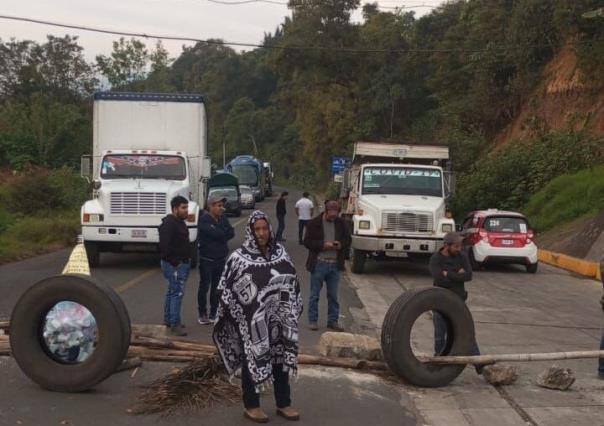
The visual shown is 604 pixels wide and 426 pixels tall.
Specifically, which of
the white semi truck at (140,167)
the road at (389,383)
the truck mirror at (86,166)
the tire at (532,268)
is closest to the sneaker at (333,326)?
the road at (389,383)

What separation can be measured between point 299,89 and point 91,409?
173 feet

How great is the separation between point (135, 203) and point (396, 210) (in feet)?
17.7

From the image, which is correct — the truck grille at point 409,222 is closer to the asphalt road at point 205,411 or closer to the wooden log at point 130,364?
the asphalt road at point 205,411

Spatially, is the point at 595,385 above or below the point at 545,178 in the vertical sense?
below

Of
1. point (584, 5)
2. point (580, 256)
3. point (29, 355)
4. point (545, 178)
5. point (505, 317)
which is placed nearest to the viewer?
point (29, 355)

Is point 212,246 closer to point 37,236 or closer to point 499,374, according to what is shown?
point 499,374

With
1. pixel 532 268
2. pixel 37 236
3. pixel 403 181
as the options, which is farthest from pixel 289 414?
pixel 37 236

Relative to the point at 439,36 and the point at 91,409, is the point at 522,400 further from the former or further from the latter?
the point at 439,36

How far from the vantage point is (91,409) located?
6000 millimetres

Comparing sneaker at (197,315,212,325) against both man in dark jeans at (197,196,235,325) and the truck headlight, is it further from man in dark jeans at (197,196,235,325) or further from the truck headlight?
the truck headlight

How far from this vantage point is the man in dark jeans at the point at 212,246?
9.62 metres

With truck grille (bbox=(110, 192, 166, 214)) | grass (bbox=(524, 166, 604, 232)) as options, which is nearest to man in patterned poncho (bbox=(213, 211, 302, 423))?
truck grille (bbox=(110, 192, 166, 214))

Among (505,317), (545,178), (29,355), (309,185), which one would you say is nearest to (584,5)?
(545,178)

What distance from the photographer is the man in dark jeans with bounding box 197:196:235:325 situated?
379 inches
